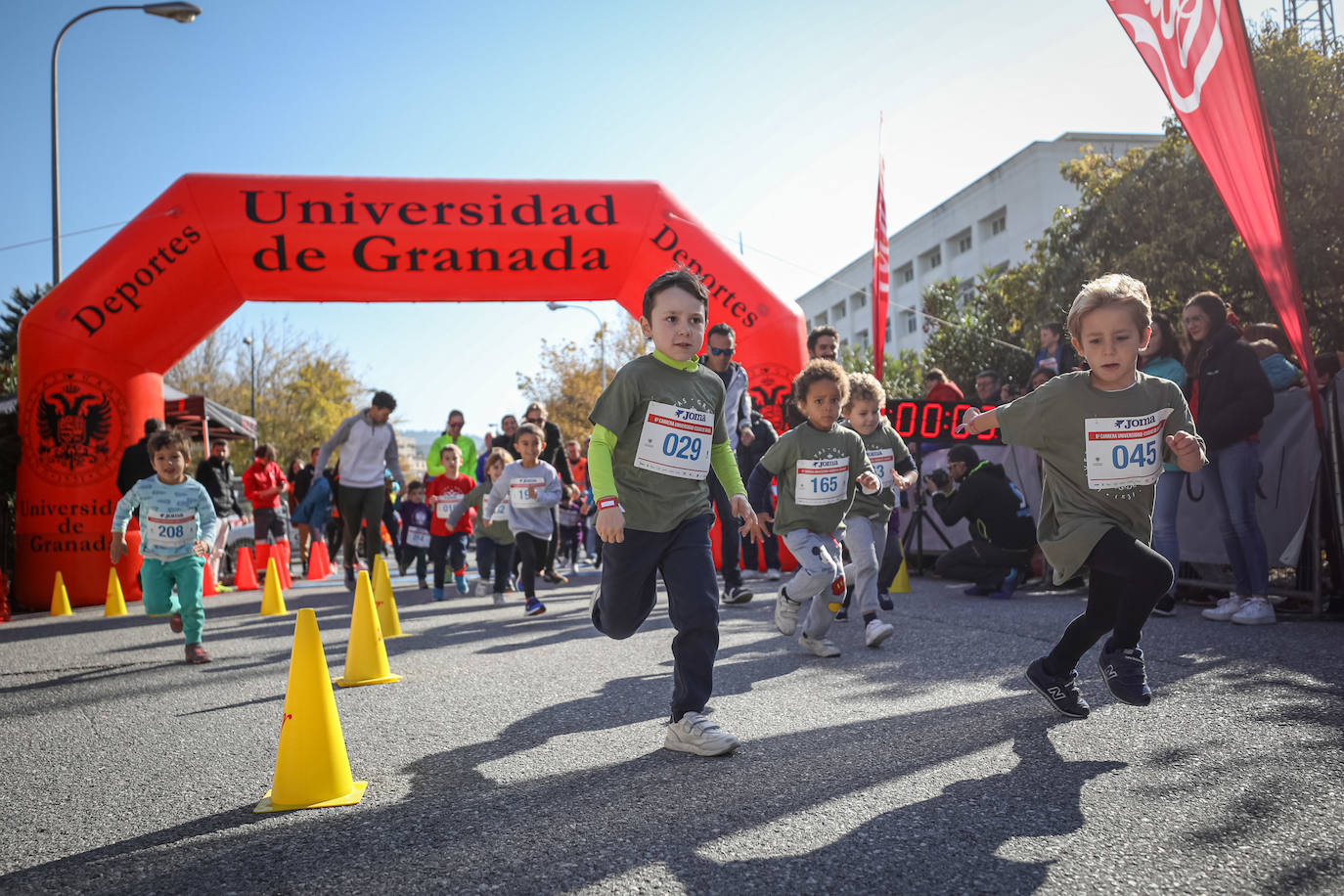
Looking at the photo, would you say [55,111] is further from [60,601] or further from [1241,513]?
[1241,513]

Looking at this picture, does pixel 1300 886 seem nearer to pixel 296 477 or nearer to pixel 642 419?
pixel 642 419

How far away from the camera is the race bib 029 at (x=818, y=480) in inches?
221

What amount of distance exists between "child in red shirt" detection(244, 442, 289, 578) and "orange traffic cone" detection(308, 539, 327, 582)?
0.46 m

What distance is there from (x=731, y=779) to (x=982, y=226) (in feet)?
157

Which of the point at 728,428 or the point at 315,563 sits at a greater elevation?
the point at 728,428

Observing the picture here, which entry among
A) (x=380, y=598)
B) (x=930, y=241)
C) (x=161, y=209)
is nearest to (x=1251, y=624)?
(x=380, y=598)

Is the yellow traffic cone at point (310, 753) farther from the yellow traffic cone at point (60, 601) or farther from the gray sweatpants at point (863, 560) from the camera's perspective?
the yellow traffic cone at point (60, 601)

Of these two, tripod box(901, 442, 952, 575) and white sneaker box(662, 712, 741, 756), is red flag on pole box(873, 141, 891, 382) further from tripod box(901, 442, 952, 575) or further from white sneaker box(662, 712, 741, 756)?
white sneaker box(662, 712, 741, 756)

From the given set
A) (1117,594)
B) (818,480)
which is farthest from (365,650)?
(1117,594)

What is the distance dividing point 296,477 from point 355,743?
12.9 m

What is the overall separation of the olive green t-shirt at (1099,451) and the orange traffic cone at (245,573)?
464 inches

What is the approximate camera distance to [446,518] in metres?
10.8

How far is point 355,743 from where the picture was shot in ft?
13.2

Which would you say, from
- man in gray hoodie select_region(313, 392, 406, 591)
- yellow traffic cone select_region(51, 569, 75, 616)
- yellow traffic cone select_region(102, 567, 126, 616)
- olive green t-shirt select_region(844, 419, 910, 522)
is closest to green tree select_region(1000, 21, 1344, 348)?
olive green t-shirt select_region(844, 419, 910, 522)
